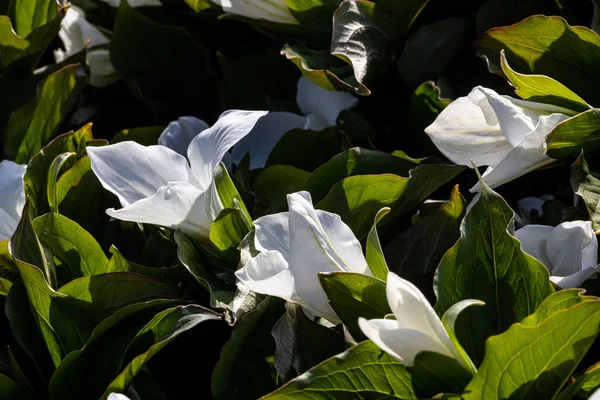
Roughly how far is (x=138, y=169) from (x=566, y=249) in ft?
1.30

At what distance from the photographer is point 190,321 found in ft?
2.18

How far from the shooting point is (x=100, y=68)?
1.22 metres

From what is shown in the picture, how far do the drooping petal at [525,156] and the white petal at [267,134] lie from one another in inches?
14.6

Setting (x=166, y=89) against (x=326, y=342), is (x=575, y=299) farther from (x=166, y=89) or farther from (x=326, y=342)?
(x=166, y=89)

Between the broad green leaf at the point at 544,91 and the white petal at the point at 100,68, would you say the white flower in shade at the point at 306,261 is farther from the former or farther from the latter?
the white petal at the point at 100,68

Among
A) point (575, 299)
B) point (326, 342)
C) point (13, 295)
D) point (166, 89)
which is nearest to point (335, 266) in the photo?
point (326, 342)

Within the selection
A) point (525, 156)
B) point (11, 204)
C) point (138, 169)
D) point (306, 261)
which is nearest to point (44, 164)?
point (11, 204)

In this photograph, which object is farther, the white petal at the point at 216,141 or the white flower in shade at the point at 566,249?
the white petal at the point at 216,141

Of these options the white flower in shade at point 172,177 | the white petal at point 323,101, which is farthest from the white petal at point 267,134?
the white flower in shade at point 172,177

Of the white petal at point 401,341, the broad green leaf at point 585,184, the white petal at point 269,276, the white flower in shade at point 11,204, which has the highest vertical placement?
the white petal at point 401,341

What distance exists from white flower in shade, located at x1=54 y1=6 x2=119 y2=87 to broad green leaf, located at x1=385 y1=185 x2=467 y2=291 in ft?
2.03

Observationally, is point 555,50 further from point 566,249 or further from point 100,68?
point 100,68

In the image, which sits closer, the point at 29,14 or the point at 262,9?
the point at 262,9

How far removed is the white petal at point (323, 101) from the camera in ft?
3.33
